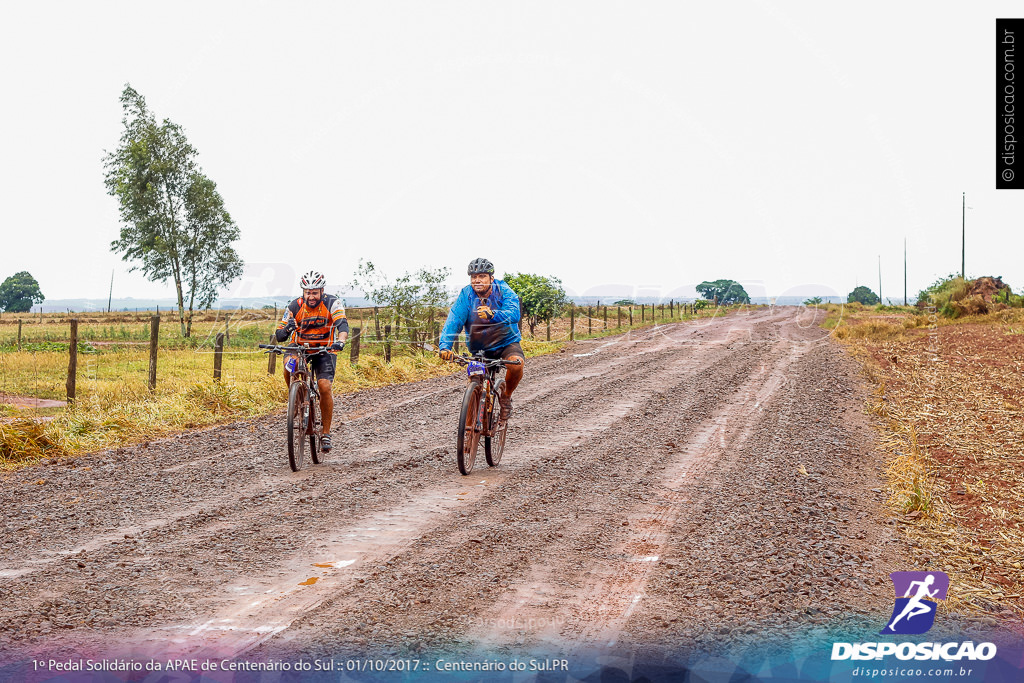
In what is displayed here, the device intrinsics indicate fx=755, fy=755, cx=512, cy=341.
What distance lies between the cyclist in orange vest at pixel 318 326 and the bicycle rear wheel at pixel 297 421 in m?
0.33

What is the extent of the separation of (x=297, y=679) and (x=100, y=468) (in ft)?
19.6

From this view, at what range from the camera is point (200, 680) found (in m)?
3.24

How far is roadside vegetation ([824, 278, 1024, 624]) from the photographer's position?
15.5 ft

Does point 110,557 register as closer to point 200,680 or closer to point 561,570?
point 200,680

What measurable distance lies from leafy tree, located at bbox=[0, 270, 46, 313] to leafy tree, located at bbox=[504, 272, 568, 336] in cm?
10948

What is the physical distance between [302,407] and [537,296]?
2664 cm

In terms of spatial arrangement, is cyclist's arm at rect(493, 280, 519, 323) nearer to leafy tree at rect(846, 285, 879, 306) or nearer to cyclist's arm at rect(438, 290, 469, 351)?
cyclist's arm at rect(438, 290, 469, 351)

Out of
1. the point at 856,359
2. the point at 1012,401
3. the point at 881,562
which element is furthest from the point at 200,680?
the point at 856,359

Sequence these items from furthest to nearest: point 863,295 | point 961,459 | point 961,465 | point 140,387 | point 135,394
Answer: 1. point 863,295
2. point 140,387
3. point 135,394
4. point 961,459
5. point 961,465

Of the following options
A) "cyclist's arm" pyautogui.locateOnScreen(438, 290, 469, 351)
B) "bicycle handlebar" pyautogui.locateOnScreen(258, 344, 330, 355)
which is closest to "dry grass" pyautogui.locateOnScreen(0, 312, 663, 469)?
"bicycle handlebar" pyautogui.locateOnScreen(258, 344, 330, 355)

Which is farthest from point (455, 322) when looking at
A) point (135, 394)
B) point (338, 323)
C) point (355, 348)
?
point (355, 348)

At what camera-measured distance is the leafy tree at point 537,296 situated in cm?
3391

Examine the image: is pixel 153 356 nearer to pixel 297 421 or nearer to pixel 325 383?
pixel 325 383

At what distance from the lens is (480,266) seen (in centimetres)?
756
